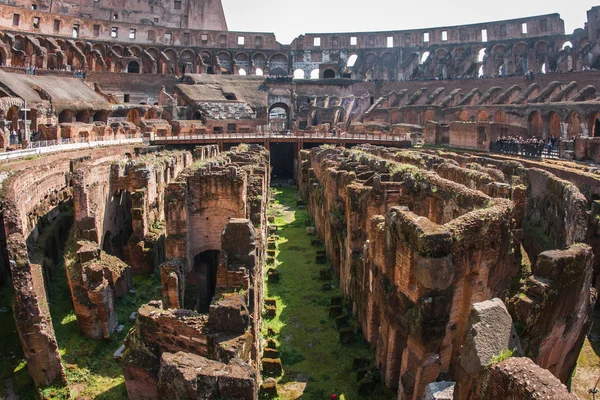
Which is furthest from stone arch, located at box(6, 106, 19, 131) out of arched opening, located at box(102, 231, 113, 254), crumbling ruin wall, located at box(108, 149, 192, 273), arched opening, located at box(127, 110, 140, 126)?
arched opening, located at box(102, 231, 113, 254)

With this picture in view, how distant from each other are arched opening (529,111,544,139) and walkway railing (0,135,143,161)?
27916mm

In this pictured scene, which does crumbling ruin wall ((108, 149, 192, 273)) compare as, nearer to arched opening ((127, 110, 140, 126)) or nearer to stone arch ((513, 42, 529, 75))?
arched opening ((127, 110, 140, 126))

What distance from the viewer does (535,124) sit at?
36750 millimetres

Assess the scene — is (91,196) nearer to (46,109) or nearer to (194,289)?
(194,289)

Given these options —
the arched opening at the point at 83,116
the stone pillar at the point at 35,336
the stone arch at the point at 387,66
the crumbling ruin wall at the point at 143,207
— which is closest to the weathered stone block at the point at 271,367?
the stone pillar at the point at 35,336

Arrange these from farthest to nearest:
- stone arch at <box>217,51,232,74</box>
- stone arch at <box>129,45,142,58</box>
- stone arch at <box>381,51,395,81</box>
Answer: stone arch at <box>217,51,232,74</box>
stone arch at <box>381,51,395,81</box>
stone arch at <box>129,45,142,58</box>

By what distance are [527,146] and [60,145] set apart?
956 inches

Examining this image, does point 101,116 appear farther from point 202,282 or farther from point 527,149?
point 202,282

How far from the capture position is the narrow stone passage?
403 inches

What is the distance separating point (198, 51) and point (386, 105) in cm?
2676

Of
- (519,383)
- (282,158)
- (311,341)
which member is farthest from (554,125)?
(519,383)

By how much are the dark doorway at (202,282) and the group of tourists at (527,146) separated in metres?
18.7

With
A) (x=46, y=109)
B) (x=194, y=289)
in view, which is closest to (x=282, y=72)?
(x=46, y=109)

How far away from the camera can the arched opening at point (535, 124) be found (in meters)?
36.0
